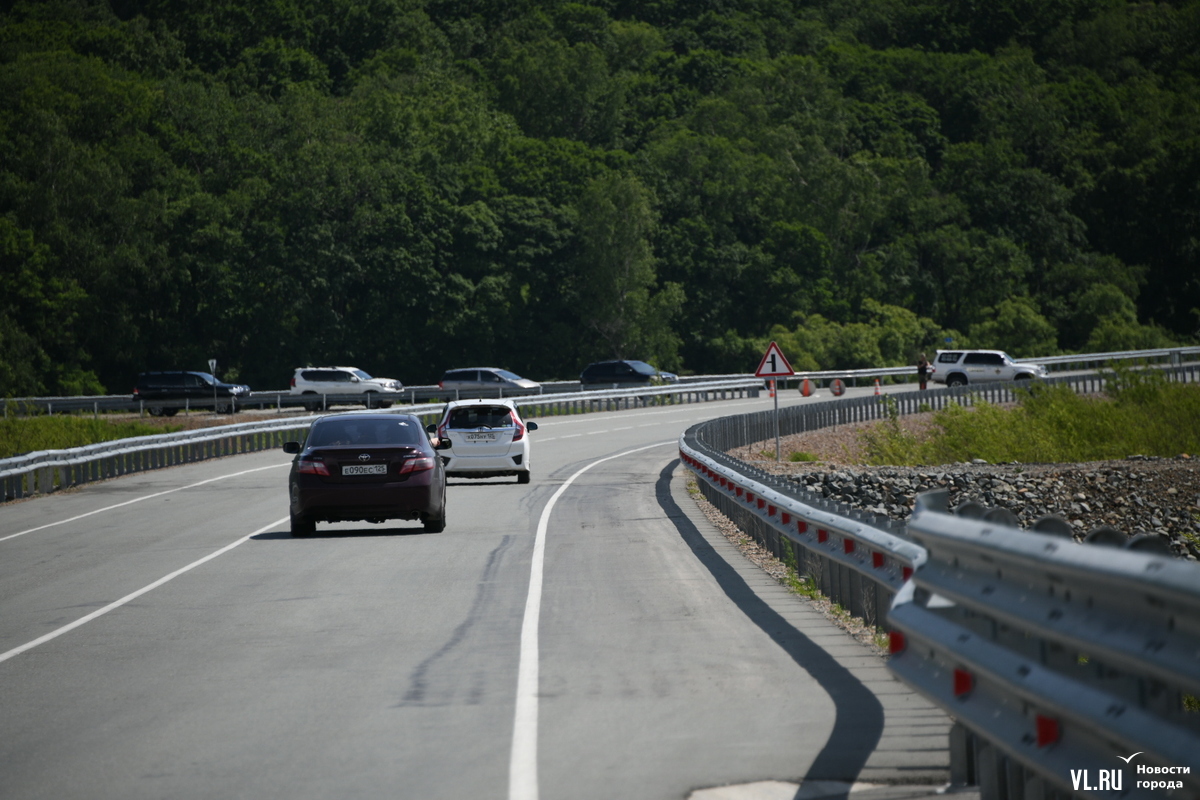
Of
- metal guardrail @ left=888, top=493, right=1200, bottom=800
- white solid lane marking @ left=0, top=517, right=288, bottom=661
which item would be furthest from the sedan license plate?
metal guardrail @ left=888, top=493, right=1200, bottom=800

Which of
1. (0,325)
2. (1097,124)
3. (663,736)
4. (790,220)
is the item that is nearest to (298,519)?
(663,736)

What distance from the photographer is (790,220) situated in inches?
3947

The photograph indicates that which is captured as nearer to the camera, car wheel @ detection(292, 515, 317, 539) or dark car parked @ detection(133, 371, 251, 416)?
car wheel @ detection(292, 515, 317, 539)

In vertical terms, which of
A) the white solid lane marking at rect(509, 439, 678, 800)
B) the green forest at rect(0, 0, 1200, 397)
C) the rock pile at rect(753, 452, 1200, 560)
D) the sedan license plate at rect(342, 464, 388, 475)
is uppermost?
the green forest at rect(0, 0, 1200, 397)

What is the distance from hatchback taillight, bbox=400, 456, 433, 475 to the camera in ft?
58.9

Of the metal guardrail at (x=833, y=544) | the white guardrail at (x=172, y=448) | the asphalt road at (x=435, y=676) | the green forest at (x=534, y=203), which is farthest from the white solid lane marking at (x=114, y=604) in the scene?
the green forest at (x=534, y=203)

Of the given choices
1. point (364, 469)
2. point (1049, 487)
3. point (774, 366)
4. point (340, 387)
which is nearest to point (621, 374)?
point (340, 387)

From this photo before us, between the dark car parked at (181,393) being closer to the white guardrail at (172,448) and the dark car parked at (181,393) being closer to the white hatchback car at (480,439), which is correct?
the white guardrail at (172,448)

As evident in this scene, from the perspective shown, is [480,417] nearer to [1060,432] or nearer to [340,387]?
[1060,432]

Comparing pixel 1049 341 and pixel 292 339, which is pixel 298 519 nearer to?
pixel 292 339

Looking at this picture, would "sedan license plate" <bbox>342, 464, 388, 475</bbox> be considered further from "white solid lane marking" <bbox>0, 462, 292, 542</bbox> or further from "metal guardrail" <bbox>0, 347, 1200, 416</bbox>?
"metal guardrail" <bbox>0, 347, 1200, 416</bbox>

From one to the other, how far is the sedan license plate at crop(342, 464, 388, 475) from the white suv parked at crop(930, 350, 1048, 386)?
49.4 m

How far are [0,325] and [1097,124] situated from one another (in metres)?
87.3

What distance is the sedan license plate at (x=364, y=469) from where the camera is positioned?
58.3ft
